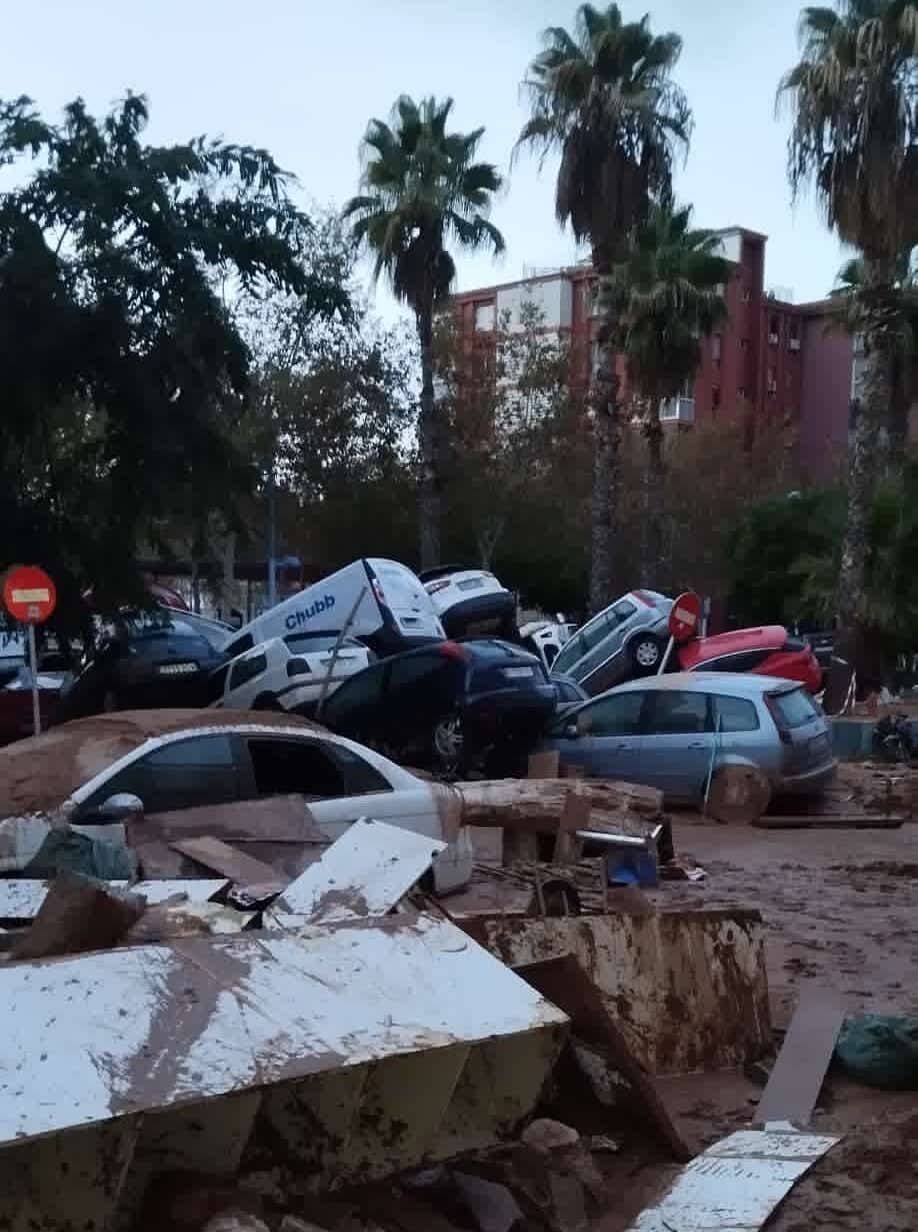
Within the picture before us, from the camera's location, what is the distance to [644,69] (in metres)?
29.1

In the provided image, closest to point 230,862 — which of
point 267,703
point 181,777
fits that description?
point 181,777

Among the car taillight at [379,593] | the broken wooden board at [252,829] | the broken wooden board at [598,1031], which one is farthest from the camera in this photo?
the car taillight at [379,593]

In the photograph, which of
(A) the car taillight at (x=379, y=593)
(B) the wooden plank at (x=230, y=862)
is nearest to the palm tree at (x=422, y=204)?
(A) the car taillight at (x=379, y=593)

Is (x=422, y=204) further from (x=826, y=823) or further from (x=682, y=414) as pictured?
(x=682, y=414)

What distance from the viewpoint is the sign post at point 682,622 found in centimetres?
2177

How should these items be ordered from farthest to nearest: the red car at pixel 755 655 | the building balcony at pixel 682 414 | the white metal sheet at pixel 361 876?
1. the building balcony at pixel 682 414
2. the red car at pixel 755 655
3. the white metal sheet at pixel 361 876

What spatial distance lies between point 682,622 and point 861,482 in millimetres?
5019

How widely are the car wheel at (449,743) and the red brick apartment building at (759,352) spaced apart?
126 feet

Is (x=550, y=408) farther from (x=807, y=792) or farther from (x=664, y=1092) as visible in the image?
(x=664, y=1092)

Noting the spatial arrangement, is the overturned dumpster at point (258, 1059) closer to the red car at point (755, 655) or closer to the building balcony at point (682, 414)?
the red car at point (755, 655)

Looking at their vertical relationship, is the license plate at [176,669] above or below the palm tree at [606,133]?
below

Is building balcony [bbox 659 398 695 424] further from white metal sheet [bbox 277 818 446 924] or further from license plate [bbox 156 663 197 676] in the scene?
white metal sheet [bbox 277 818 446 924]

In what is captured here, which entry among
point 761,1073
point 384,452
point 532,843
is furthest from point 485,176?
point 761,1073

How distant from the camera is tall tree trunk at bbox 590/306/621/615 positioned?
Answer: 2861cm
